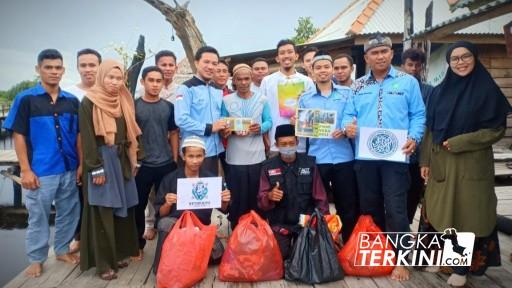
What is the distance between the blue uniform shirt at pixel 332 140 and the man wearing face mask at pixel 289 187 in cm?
15

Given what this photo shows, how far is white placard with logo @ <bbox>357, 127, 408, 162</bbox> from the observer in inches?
133

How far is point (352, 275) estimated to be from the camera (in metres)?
3.47

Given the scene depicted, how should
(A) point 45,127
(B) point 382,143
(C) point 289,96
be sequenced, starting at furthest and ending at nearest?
(C) point 289,96
(A) point 45,127
(B) point 382,143

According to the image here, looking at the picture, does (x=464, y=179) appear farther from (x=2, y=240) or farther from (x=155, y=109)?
(x=2, y=240)

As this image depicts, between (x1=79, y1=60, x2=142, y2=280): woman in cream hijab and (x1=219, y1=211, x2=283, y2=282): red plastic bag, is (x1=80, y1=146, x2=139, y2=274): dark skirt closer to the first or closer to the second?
(x1=79, y1=60, x2=142, y2=280): woman in cream hijab

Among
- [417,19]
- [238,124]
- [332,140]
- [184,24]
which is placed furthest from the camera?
[417,19]

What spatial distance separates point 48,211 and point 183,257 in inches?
60.7

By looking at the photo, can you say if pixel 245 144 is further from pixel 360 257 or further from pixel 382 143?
pixel 360 257

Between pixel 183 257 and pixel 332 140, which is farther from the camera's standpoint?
pixel 332 140

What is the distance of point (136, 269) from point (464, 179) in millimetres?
3144

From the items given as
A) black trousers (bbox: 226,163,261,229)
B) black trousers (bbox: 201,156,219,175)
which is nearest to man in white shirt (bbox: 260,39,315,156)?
black trousers (bbox: 226,163,261,229)

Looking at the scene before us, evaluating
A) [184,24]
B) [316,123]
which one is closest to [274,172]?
[316,123]

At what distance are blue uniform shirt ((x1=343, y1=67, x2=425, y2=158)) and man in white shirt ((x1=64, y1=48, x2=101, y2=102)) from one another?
293 centimetres

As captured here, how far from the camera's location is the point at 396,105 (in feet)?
11.3
